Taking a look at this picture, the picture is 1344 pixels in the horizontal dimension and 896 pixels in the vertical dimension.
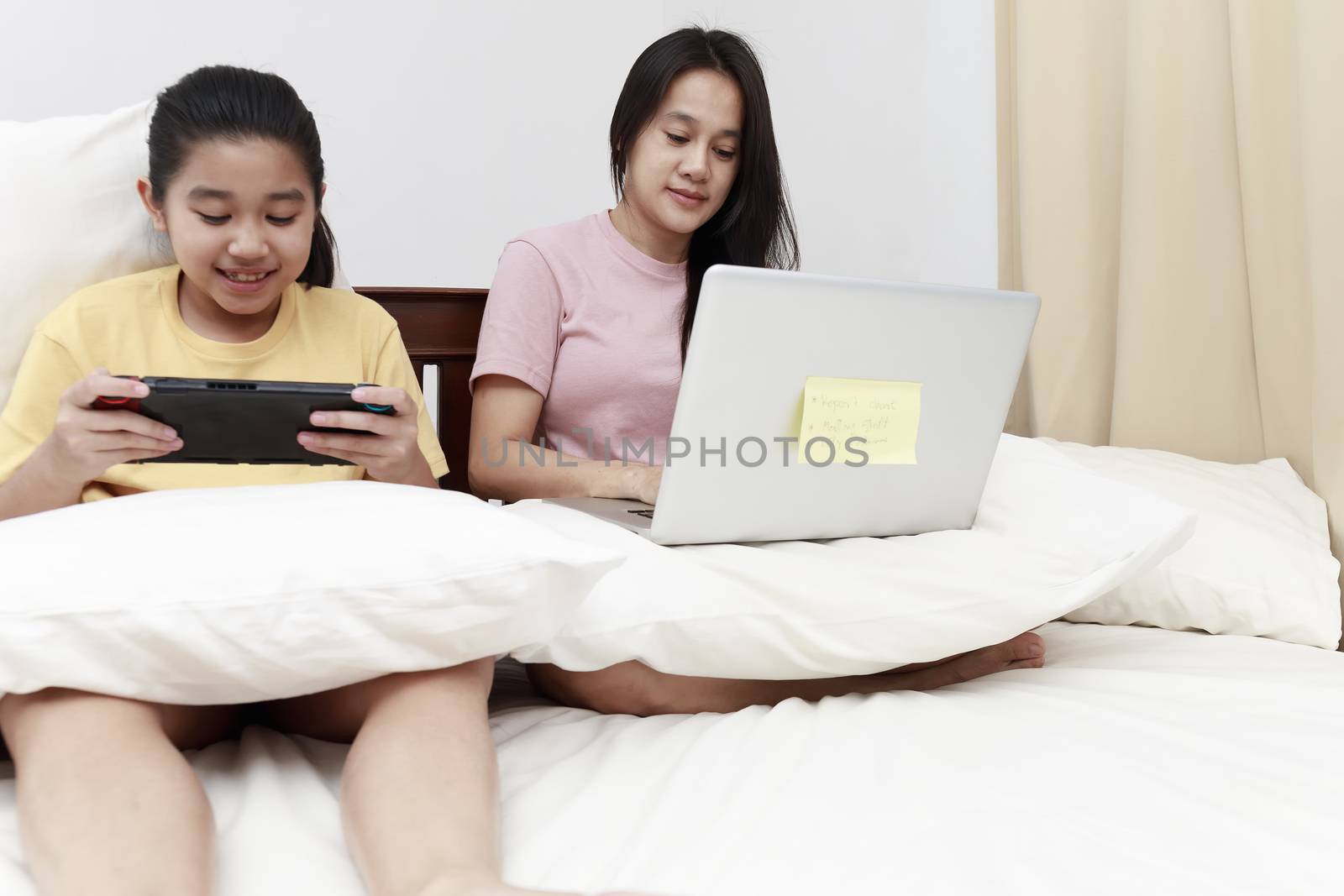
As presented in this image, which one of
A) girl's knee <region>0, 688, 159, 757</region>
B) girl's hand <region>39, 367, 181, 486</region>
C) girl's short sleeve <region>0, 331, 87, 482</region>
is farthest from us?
girl's short sleeve <region>0, 331, 87, 482</region>

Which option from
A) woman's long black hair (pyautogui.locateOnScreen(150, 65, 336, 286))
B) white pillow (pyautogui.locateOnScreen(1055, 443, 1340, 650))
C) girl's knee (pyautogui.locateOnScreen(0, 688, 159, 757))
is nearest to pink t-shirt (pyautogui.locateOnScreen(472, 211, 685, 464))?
woman's long black hair (pyautogui.locateOnScreen(150, 65, 336, 286))

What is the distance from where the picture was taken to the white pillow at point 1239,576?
1121mm

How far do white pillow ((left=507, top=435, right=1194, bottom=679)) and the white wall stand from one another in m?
0.96

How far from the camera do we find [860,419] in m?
0.88

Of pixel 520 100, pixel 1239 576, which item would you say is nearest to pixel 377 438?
pixel 1239 576

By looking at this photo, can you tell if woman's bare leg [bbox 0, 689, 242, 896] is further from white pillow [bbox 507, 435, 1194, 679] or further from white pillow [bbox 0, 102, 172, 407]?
white pillow [bbox 0, 102, 172, 407]

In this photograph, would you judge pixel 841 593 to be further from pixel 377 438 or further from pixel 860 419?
pixel 377 438

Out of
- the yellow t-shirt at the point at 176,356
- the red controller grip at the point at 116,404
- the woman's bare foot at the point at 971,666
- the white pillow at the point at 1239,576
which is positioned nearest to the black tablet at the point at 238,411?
the red controller grip at the point at 116,404

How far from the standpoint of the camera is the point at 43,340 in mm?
985

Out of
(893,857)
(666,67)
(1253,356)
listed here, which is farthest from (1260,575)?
(666,67)

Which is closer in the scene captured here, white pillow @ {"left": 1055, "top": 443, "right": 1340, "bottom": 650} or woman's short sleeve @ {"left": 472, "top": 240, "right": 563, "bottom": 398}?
white pillow @ {"left": 1055, "top": 443, "right": 1340, "bottom": 650}

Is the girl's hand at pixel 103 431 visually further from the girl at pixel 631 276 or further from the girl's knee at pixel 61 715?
the girl at pixel 631 276

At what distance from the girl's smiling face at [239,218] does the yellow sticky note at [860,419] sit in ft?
1.69

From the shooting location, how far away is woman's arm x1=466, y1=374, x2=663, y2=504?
1169 millimetres
